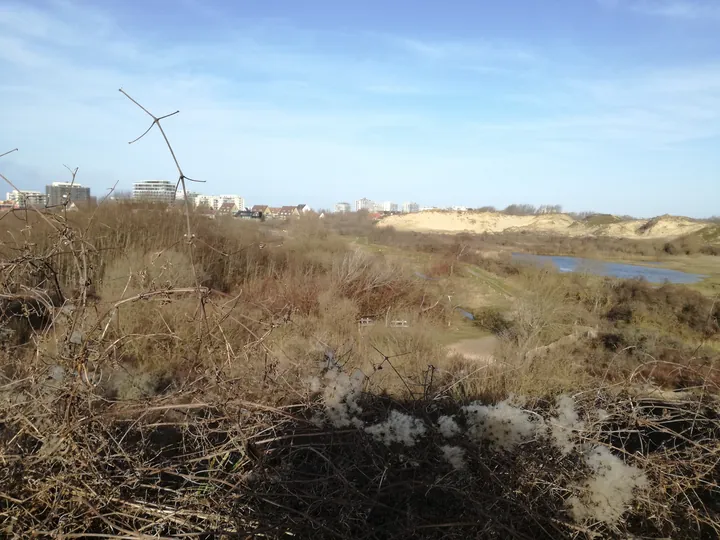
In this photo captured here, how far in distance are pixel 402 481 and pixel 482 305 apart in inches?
919

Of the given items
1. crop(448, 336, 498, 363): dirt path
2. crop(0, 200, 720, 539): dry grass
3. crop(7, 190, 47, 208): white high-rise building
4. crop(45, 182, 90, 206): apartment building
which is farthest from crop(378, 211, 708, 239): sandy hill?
crop(7, 190, 47, 208): white high-rise building

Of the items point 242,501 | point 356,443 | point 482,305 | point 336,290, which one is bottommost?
point 482,305

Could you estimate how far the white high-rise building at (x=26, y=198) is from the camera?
2477 mm

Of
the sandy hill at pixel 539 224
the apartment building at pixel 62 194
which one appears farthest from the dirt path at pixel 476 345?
the sandy hill at pixel 539 224

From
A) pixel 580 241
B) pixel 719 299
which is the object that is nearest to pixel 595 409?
pixel 719 299

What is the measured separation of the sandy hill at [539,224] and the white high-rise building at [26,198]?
37.9m

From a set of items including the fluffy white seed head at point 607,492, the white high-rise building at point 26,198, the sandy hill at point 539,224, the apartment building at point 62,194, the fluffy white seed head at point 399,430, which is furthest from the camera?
the sandy hill at point 539,224

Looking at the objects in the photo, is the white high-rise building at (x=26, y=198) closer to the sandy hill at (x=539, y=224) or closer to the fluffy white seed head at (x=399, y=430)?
the fluffy white seed head at (x=399, y=430)

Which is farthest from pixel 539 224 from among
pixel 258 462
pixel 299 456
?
pixel 258 462

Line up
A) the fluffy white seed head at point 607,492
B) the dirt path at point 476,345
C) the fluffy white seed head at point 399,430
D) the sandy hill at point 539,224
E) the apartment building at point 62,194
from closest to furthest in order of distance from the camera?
the fluffy white seed head at point 607,492
the fluffy white seed head at point 399,430
the apartment building at point 62,194
the dirt path at point 476,345
the sandy hill at point 539,224

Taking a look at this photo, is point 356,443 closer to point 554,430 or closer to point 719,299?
point 554,430

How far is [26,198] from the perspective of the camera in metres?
2.46

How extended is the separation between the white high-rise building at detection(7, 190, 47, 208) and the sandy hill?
124ft

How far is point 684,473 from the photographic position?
2400mm
